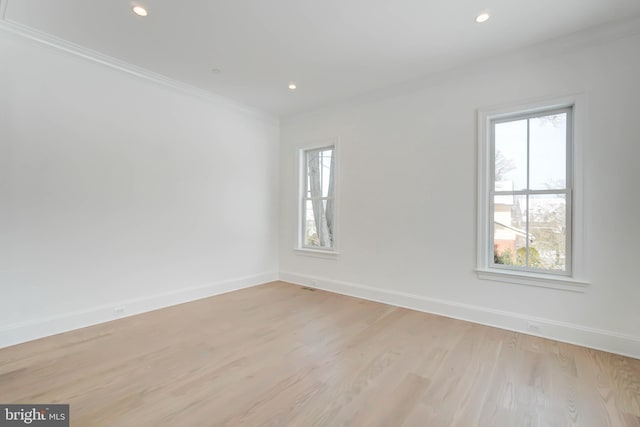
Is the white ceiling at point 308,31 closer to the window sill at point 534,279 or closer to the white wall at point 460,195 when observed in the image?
the white wall at point 460,195

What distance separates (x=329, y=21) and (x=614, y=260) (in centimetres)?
332

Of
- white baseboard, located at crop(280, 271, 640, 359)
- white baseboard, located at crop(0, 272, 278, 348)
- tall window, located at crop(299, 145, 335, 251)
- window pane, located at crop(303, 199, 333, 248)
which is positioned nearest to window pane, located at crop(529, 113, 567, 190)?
white baseboard, located at crop(280, 271, 640, 359)

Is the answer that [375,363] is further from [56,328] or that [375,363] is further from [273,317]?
[56,328]

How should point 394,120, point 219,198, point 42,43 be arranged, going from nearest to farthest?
point 42,43, point 394,120, point 219,198

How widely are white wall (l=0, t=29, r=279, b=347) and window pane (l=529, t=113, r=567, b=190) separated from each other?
12.7ft

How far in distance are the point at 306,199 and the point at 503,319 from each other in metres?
3.24

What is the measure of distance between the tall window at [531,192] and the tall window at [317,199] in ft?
7.38

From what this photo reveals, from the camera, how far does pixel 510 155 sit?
314 centimetres

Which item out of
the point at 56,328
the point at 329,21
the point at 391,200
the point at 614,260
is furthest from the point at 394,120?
the point at 56,328

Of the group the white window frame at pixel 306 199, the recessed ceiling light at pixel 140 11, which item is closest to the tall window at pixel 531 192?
the white window frame at pixel 306 199

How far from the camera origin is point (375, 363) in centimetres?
234

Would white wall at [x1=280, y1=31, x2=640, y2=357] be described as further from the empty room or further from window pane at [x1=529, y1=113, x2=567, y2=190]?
window pane at [x1=529, y1=113, x2=567, y2=190]

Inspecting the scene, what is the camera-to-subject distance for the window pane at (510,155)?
307 centimetres

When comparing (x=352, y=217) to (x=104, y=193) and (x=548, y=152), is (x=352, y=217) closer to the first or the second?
(x=548, y=152)
